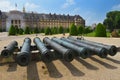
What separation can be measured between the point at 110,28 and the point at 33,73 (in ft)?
267

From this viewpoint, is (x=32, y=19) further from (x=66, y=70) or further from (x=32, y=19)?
(x=66, y=70)

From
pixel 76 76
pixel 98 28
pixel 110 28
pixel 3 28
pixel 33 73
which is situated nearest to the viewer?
pixel 76 76

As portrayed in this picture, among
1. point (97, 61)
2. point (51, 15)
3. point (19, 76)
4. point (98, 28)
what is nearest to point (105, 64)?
point (97, 61)

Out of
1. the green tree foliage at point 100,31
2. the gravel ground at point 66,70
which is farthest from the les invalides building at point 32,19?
the gravel ground at point 66,70

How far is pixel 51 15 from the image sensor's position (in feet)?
479

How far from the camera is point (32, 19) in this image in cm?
13588

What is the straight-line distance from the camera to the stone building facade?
5094 inches

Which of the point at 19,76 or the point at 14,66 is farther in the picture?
the point at 14,66

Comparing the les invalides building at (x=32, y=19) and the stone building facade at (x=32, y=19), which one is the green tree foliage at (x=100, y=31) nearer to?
the les invalides building at (x=32, y=19)

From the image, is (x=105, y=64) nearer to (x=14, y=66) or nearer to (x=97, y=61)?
(x=97, y=61)

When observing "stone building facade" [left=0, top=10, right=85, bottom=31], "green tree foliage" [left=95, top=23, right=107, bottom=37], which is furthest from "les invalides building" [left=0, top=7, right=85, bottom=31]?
"green tree foliage" [left=95, top=23, right=107, bottom=37]

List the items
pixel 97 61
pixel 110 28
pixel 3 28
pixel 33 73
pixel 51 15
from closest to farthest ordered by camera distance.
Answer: pixel 33 73 → pixel 97 61 → pixel 110 28 → pixel 3 28 → pixel 51 15

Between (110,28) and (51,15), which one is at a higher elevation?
(51,15)

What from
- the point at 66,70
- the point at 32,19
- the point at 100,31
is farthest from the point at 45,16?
the point at 66,70
